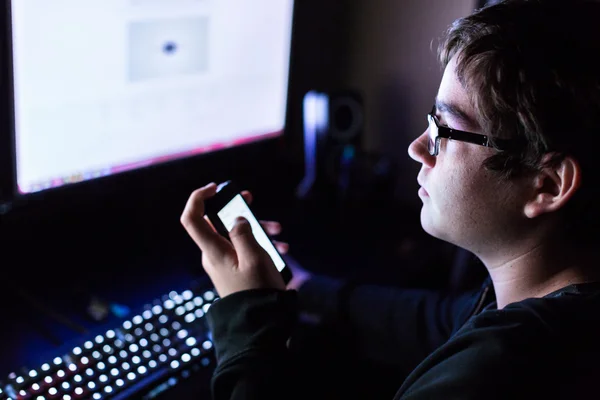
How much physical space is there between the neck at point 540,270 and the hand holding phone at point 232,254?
0.91 ft

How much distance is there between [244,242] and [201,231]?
0.06 metres

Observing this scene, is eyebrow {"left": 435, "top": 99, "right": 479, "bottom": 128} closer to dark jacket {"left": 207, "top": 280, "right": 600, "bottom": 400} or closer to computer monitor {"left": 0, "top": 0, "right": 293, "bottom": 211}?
dark jacket {"left": 207, "top": 280, "right": 600, "bottom": 400}

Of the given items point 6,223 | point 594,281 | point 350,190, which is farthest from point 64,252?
point 594,281

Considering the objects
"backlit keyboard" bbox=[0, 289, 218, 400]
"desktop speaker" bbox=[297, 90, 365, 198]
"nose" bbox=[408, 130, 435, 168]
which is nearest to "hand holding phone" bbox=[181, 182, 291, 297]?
"backlit keyboard" bbox=[0, 289, 218, 400]

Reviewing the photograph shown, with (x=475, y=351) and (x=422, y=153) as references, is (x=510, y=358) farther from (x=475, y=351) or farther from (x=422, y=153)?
(x=422, y=153)

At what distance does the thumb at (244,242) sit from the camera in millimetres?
865

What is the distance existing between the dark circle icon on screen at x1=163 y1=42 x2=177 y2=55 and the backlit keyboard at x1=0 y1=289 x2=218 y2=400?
40 centimetres

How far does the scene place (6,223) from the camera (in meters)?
1.17

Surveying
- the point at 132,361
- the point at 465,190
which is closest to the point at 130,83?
the point at 132,361

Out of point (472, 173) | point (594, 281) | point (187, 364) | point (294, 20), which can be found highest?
point (294, 20)

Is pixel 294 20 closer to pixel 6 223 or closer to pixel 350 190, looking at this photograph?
pixel 350 190

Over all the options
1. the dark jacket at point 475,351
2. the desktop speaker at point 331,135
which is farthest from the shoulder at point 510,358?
the desktop speaker at point 331,135

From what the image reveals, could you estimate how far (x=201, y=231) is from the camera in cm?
88

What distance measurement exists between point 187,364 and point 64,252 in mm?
391
